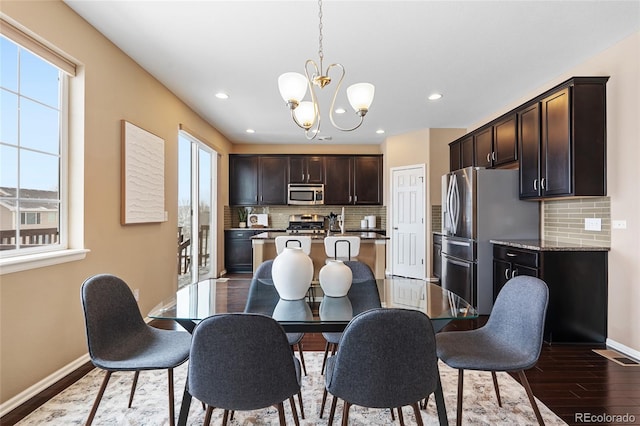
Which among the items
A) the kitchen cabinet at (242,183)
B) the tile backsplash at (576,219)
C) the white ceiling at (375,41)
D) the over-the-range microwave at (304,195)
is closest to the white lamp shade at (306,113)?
the white ceiling at (375,41)

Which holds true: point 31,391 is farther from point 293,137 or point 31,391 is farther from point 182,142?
point 293,137

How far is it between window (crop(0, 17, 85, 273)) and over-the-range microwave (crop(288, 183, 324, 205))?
4.55 meters

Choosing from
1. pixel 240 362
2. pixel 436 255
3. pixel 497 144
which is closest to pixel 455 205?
pixel 497 144

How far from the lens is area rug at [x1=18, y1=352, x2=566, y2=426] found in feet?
6.11

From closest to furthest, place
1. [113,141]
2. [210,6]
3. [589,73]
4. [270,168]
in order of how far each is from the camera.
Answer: [210,6], [113,141], [589,73], [270,168]

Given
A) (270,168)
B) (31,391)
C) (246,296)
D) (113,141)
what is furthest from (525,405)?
(270,168)

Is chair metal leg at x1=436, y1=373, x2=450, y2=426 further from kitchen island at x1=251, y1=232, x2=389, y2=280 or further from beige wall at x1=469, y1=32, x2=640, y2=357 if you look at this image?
kitchen island at x1=251, y1=232, x2=389, y2=280

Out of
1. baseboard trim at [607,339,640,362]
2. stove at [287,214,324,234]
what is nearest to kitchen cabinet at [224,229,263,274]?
stove at [287,214,324,234]

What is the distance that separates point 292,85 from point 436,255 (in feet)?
14.2

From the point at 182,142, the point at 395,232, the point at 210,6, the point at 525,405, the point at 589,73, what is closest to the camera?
the point at 525,405

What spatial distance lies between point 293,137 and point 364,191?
70.4 inches

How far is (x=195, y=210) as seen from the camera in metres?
5.21

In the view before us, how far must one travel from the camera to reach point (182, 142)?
15.3 ft

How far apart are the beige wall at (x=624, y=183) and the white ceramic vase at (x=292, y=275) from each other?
2689 mm
